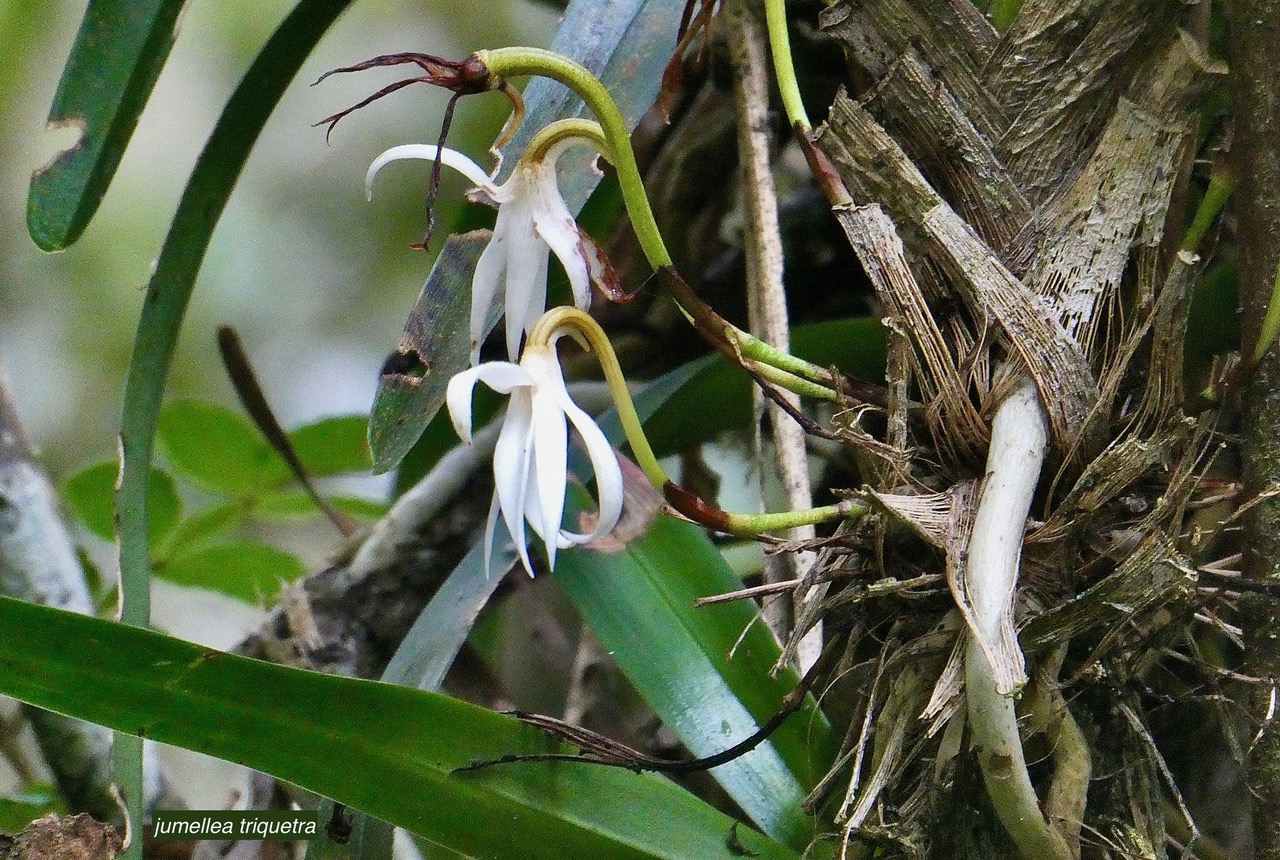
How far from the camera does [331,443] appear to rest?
112 cm

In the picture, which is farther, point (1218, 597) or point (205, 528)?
point (205, 528)

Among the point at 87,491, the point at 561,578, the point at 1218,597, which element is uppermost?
the point at 87,491

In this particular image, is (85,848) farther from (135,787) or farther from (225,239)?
(225,239)

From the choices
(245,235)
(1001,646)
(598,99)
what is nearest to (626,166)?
(598,99)

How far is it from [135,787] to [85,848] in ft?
0.13

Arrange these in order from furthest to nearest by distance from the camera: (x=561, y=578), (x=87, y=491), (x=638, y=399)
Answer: (x=87, y=491), (x=638, y=399), (x=561, y=578)

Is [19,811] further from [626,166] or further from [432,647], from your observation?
[626,166]

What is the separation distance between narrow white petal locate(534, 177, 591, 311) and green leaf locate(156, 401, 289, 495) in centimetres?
75

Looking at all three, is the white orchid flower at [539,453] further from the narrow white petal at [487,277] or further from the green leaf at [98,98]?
the green leaf at [98,98]

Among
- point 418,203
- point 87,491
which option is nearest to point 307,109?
point 418,203

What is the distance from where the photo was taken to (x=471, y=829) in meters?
0.45

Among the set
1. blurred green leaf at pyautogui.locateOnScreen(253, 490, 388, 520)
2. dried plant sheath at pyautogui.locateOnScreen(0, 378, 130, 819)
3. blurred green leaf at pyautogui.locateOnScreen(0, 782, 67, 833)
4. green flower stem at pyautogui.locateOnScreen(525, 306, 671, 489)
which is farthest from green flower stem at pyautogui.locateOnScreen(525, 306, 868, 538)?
blurred green leaf at pyautogui.locateOnScreen(253, 490, 388, 520)

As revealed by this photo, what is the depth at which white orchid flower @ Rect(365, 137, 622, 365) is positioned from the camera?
42 cm

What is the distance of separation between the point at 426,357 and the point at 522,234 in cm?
12
